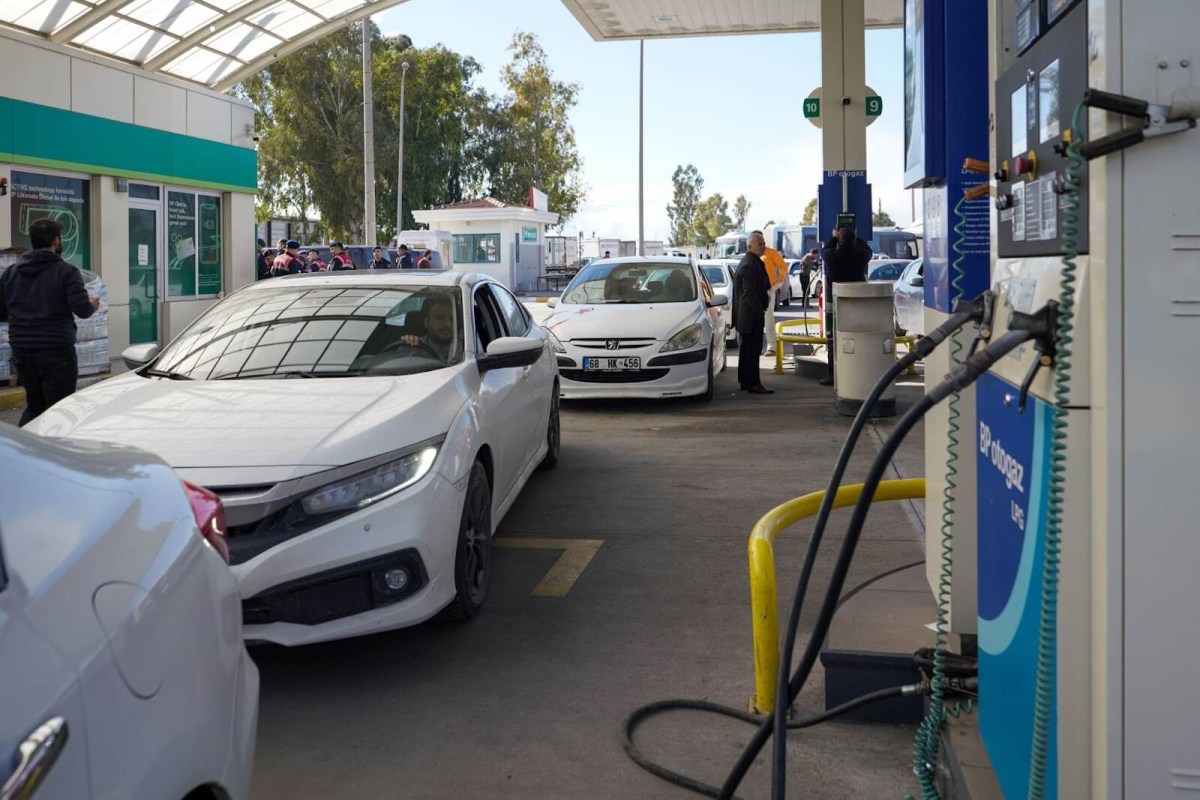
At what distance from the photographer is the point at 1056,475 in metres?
2.22

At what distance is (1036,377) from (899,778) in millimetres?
1794

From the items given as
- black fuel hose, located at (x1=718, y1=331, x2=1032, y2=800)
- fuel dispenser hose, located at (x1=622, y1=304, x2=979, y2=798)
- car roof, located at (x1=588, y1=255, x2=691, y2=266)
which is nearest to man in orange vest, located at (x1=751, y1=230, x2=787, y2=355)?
car roof, located at (x1=588, y1=255, x2=691, y2=266)

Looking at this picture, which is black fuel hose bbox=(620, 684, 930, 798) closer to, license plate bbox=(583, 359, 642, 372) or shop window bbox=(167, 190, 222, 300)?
license plate bbox=(583, 359, 642, 372)

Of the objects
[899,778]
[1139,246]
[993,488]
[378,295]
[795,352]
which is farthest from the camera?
[795,352]

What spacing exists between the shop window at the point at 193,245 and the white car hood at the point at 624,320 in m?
9.33

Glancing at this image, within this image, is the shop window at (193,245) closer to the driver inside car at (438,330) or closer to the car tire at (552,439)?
the car tire at (552,439)

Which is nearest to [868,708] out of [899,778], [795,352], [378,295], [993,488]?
[899,778]

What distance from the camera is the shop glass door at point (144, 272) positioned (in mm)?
18094

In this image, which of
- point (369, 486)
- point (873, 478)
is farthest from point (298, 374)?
point (873, 478)

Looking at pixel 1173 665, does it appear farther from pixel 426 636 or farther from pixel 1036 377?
pixel 426 636

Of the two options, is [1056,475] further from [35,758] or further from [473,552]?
[473,552]

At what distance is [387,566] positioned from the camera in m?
4.44

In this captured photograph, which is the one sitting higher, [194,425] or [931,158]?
[931,158]

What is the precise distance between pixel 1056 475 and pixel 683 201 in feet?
406
